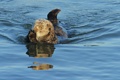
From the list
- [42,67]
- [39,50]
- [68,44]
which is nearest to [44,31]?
[39,50]

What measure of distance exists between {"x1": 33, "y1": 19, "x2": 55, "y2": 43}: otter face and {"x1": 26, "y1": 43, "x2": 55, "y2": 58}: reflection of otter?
0.53 ft

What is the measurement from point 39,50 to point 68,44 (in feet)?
3.16

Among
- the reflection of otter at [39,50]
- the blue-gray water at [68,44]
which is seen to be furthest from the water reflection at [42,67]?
the reflection of otter at [39,50]

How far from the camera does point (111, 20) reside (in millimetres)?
14656

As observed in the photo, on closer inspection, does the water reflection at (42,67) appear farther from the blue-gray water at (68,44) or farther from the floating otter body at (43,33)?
the floating otter body at (43,33)

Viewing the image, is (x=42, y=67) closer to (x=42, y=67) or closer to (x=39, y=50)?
(x=42, y=67)

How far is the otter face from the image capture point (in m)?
11.3

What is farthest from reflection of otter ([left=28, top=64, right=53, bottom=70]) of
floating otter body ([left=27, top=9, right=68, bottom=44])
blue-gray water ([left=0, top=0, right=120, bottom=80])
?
floating otter body ([left=27, top=9, right=68, bottom=44])

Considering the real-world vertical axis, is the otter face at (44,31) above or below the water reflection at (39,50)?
above

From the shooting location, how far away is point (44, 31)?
11.5 metres

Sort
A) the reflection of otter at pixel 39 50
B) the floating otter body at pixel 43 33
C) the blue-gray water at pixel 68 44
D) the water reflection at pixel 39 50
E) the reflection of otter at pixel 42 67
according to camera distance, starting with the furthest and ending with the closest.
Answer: the floating otter body at pixel 43 33, the reflection of otter at pixel 39 50, the water reflection at pixel 39 50, the reflection of otter at pixel 42 67, the blue-gray water at pixel 68 44

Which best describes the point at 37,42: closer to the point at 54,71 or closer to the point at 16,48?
the point at 16,48

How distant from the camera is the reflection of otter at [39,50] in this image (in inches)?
422

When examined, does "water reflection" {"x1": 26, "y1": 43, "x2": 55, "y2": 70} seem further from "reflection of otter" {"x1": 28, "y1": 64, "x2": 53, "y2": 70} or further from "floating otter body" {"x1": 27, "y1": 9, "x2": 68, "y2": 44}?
"floating otter body" {"x1": 27, "y1": 9, "x2": 68, "y2": 44}
